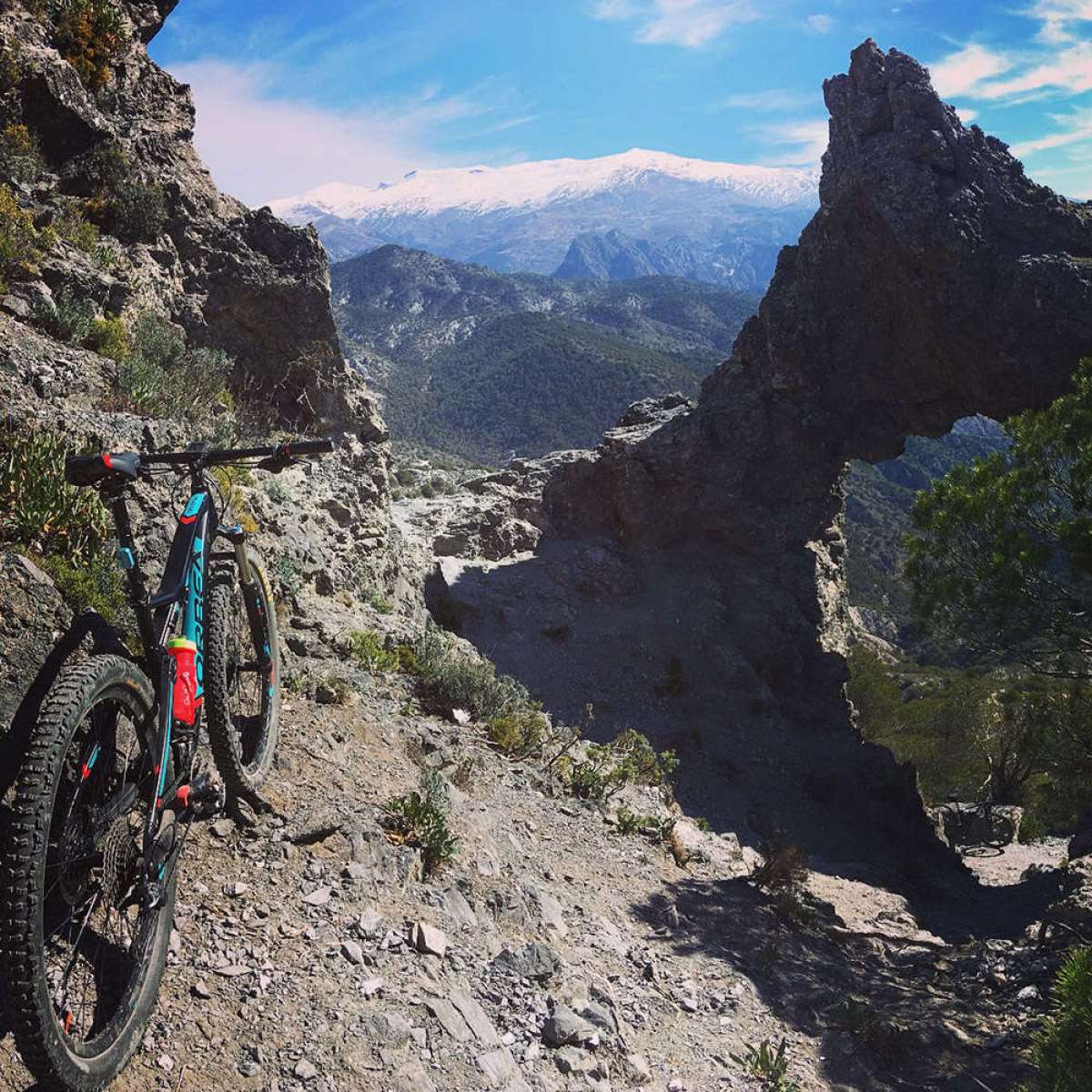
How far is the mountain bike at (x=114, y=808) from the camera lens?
2326 mm

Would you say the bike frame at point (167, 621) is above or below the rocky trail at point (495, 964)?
above

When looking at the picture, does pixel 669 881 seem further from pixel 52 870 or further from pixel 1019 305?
pixel 1019 305

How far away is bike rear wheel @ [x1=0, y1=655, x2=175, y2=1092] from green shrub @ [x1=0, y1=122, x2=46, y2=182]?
1002 centimetres

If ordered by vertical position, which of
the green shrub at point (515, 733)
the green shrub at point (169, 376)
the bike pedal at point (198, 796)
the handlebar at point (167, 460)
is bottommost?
the green shrub at point (515, 733)

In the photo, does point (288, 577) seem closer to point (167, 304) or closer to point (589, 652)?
point (167, 304)

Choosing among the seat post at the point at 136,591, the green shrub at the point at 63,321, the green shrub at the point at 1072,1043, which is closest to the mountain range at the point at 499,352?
the green shrub at the point at 63,321

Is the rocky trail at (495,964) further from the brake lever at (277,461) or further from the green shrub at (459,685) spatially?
the brake lever at (277,461)

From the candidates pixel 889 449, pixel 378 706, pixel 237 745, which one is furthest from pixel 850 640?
pixel 237 745

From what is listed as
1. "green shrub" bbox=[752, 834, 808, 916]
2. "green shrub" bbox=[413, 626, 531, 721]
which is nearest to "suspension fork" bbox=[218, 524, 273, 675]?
"green shrub" bbox=[413, 626, 531, 721]

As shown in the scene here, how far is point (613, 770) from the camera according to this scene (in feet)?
32.3

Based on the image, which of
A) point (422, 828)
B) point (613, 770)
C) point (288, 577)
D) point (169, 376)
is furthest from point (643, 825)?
point (169, 376)

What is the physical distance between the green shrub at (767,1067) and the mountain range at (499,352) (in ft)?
214

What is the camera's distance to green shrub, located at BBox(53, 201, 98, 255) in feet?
32.3

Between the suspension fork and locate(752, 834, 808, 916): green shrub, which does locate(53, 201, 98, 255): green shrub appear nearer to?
the suspension fork
